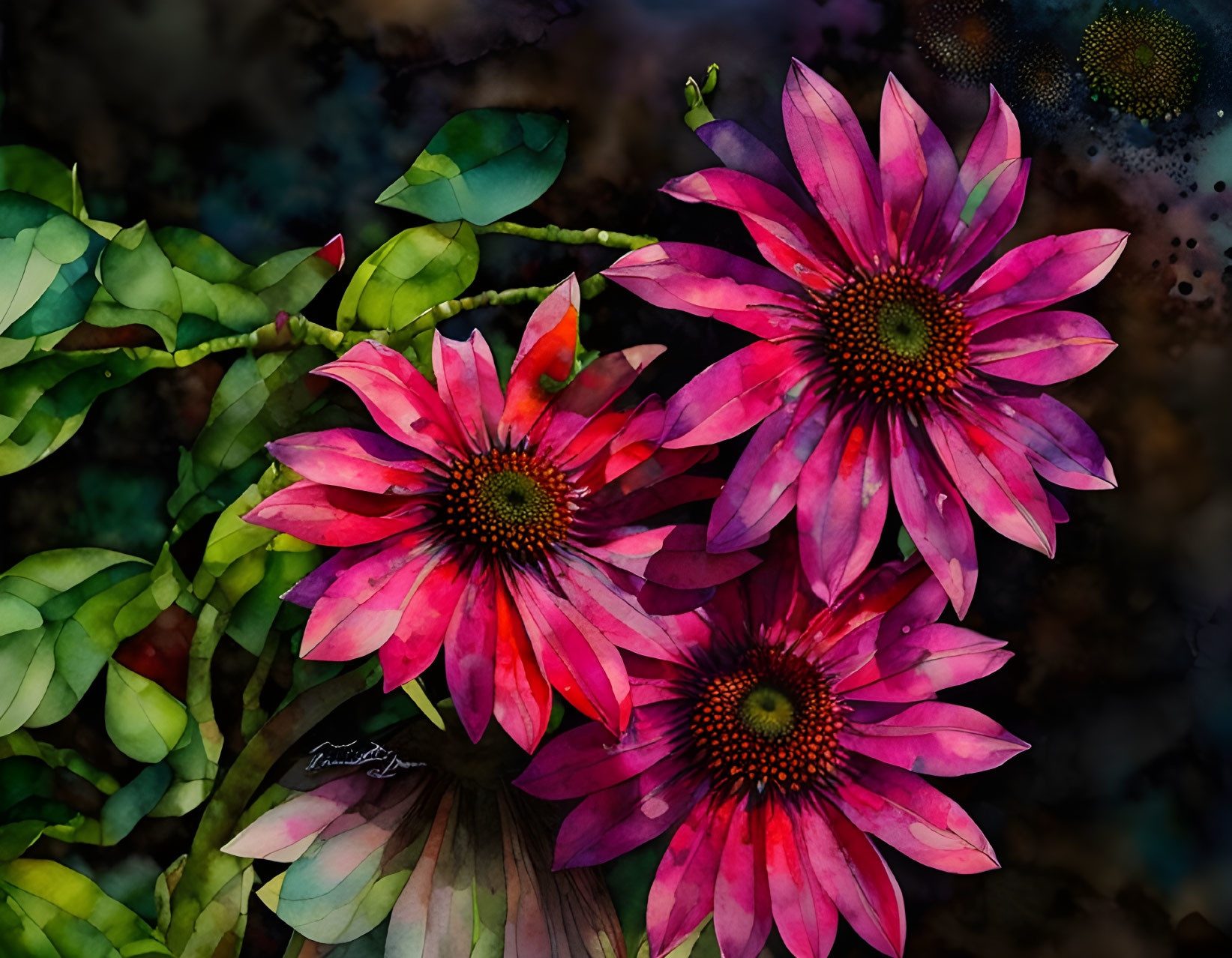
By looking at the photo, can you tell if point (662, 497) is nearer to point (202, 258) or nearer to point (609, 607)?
point (609, 607)

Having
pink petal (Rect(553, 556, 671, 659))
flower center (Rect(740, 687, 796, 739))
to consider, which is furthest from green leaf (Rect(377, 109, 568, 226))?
flower center (Rect(740, 687, 796, 739))

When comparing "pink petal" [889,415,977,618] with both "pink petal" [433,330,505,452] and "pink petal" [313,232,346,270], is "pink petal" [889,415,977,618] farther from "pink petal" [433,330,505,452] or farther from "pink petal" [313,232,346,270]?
"pink petal" [313,232,346,270]

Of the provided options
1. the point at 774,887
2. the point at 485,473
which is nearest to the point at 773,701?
the point at 774,887

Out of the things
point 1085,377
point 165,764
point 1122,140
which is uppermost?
point 1122,140

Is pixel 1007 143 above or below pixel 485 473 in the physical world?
above

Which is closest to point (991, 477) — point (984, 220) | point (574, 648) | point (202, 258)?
point (984, 220)

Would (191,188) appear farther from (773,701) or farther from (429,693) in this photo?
(773,701)
